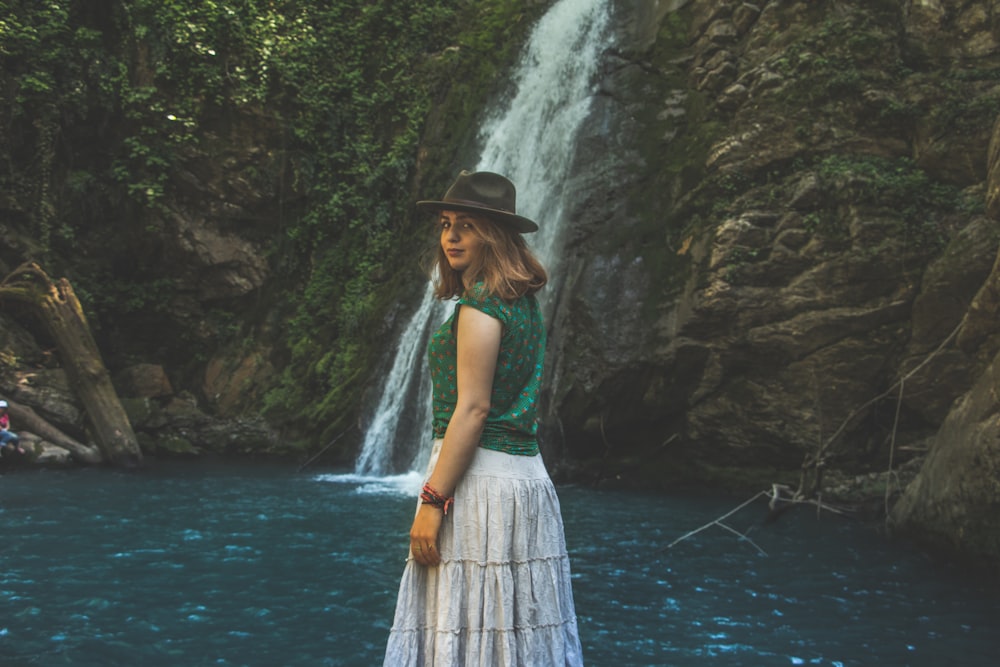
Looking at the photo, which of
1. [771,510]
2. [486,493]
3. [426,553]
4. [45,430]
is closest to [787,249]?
[771,510]

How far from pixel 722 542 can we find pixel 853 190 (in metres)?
4.90

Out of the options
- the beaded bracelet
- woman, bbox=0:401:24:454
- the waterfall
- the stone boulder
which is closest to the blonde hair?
the beaded bracelet

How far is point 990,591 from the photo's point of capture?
586 cm

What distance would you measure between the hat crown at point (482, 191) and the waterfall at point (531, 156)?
9089 mm

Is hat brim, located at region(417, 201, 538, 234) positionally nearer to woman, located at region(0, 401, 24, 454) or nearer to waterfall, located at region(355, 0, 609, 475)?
waterfall, located at region(355, 0, 609, 475)

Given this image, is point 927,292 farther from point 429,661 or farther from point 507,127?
point 429,661

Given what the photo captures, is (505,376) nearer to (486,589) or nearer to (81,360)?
(486,589)

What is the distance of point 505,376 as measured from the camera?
84.0 inches

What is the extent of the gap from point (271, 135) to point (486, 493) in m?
14.2

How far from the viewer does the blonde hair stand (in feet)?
7.06

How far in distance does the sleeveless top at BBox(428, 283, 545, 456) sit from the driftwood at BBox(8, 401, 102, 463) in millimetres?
10876

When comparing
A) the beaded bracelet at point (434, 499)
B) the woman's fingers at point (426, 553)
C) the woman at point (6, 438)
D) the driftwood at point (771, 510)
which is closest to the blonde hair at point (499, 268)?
the beaded bracelet at point (434, 499)

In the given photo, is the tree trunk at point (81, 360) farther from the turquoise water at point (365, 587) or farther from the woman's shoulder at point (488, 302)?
the woman's shoulder at point (488, 302)

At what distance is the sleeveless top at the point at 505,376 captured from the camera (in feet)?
6.96
